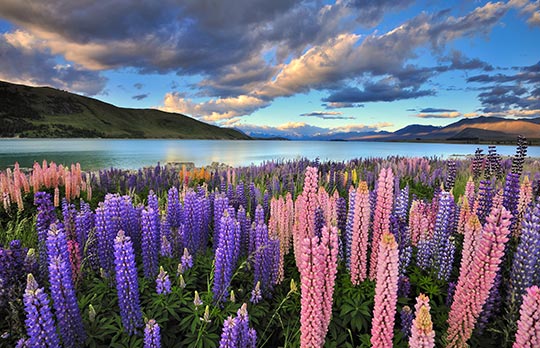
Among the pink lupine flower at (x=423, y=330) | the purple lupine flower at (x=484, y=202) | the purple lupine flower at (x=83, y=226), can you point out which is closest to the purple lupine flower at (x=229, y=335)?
the pink lupine flower at (x=423, y=330)

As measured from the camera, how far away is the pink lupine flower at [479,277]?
2.41 m

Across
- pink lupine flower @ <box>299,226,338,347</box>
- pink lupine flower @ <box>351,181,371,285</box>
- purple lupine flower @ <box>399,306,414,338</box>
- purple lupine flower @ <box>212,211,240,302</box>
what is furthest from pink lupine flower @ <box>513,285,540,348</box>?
purple lupine flower @ <box>212,211,240,302</box>

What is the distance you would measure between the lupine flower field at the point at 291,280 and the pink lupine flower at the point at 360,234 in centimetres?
1

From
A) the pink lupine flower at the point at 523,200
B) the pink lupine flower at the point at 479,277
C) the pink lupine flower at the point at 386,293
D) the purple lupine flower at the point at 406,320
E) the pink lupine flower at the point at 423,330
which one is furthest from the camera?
the pink lupine flower at the point at 523,200

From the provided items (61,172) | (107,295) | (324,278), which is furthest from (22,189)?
(324,278)

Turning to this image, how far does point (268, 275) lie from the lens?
3.89 meters

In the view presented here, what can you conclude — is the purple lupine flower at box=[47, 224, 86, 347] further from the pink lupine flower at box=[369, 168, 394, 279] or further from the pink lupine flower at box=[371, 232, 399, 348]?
the pink lupine flower at box=[369, 168, 394, 279]

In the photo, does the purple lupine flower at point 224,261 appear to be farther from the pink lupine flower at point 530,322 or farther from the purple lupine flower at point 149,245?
the pink lupine flower at point 530,322

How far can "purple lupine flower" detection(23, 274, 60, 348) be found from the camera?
2434 mm

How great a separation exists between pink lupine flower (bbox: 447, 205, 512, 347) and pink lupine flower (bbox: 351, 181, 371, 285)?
3.17ft

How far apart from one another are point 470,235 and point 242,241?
304 centimetres

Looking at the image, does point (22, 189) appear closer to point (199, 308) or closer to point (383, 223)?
point (199, 308)

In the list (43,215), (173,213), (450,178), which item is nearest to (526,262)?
(450,178)

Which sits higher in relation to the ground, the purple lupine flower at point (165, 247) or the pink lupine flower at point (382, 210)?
the pink lupine flower at point (382, 210)
